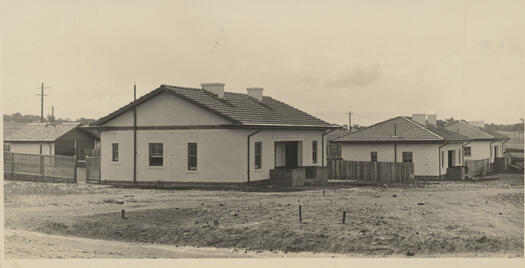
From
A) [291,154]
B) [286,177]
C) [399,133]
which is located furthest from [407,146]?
[286,177]

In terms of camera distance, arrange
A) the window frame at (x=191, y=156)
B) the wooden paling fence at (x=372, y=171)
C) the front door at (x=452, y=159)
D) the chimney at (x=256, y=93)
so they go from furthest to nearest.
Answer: the front door at (x=452, y=159)
the wooden paling fence at (x=372, y=171)
the chimney at (x=256, y=93)
the window frame at (x=191, y=156)

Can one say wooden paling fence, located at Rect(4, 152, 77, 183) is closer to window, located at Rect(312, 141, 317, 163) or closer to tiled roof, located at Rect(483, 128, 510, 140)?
window, located at Rect(312, 141, 317, 163)

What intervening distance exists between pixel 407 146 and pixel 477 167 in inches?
326

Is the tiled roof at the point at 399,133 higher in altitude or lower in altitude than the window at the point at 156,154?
higher

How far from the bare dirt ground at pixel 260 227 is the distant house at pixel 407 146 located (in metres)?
16.2

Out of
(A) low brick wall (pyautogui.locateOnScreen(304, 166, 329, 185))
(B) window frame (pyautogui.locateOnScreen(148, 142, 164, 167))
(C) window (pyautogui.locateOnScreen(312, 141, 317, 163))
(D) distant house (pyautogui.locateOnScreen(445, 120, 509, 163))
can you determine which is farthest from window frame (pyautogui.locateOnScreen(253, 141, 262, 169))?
(D) distant house (pyautogui.locateOnScreen(445, 120, 509, 163))

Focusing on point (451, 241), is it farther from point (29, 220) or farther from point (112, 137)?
point (112, 137)

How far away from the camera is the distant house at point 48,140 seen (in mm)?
49562

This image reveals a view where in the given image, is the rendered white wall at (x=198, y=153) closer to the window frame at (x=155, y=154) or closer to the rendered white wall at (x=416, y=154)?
the window frame at (x=155, y=154)

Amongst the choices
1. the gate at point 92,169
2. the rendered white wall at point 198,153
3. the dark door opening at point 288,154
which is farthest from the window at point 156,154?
the dark door opening at point 288,154

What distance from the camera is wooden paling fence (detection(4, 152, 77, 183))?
3195 centimetres

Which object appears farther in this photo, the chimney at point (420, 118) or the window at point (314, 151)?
the chimney at point (420, 118)

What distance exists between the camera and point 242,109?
99.9 feet

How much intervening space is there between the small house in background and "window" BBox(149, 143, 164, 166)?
28.4 m
